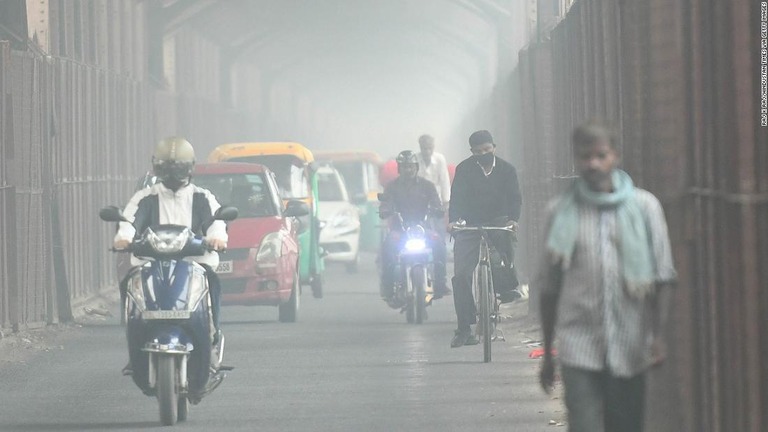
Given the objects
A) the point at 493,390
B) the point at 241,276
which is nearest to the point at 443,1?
the point at 241,276

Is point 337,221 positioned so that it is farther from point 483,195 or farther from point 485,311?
point 485,311

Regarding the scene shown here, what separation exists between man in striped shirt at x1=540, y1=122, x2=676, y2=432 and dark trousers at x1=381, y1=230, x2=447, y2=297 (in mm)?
11870

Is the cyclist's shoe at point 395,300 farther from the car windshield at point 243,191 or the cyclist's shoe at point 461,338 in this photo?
the cyclist's shoe at point 461,338

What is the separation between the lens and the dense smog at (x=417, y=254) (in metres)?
Answer: 7.01

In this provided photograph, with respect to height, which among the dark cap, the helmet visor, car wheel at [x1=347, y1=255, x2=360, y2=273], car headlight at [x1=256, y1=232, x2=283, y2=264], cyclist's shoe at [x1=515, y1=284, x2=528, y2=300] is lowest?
cyclist's shoe at [x1=515, y1=284, x2=528, y2=300]

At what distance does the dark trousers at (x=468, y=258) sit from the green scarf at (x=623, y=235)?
8.66 metres

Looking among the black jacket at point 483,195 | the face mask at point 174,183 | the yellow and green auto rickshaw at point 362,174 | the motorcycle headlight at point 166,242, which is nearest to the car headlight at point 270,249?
the black jacket at point 483,195

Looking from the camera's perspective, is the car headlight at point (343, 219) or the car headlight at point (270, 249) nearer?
the car headlight at point (270, 249)

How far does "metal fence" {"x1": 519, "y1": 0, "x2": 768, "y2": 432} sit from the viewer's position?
7.29 m

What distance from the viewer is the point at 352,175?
37.4 metres

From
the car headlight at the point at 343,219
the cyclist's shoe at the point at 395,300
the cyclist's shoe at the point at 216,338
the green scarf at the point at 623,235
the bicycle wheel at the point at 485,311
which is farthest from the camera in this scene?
the car headlight at the point at 343,219

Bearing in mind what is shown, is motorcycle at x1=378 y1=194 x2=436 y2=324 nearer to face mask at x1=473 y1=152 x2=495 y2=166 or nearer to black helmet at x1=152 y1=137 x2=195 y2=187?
face mask at x1=473 y1=152 x2=495 y2=166

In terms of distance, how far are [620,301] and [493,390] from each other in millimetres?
6124

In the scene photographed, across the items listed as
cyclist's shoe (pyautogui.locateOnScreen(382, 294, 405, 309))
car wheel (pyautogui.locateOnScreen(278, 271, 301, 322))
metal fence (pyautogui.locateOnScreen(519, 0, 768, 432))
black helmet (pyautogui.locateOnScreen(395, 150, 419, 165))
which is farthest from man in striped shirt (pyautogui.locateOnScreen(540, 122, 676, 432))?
car wheel (pyautogui.locateOnScreen(278, 271, 301, 322))
